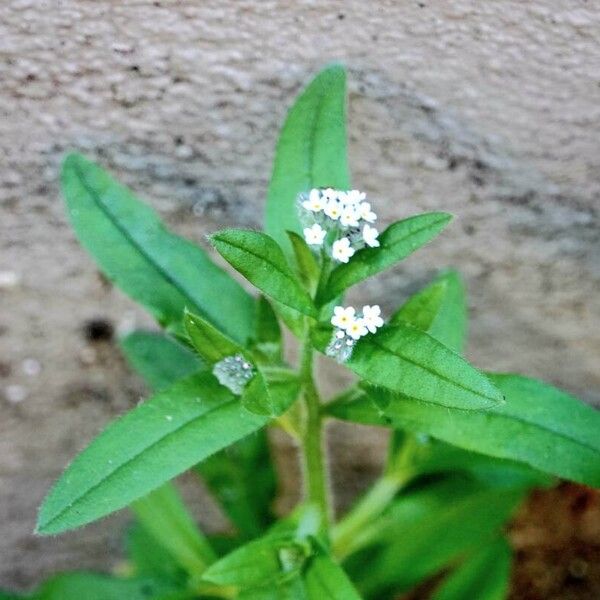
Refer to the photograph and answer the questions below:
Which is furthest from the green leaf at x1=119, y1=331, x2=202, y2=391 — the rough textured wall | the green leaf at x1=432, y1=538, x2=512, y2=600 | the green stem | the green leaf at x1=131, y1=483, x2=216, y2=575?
the green leaf at x1=432, y1=538, x2=512, y2=600

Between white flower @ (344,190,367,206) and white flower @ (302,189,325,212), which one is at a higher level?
white flower @ (344,190,367,206)

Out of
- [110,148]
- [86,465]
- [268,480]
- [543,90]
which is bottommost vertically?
[268,480]

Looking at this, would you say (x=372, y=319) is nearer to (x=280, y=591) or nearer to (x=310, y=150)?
(x=310, y=150)

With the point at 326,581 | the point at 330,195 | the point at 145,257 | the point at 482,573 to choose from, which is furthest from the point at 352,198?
the point at 482,573

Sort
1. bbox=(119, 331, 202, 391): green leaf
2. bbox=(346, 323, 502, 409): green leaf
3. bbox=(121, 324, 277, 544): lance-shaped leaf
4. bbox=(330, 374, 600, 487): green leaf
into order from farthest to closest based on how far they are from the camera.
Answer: bbox=(121, 324, 277, 544): lance-shaped leaf
bbox=(119, 331, 202, 391): green leaf
bbox=(330, 374, 600, 487): green leaf
bbox=(346, 323, 502, 409): green leaf

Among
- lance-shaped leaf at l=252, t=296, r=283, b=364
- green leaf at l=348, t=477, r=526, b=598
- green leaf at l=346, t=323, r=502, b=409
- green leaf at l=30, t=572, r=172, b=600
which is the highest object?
green leaf at l=346, t=323, r=502, b=409

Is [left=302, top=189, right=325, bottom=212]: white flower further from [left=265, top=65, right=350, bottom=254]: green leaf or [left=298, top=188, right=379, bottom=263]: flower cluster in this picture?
A: [left=265, top=65, right=350, bottom=254]: green leaf

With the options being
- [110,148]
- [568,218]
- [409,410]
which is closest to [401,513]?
[409,410]

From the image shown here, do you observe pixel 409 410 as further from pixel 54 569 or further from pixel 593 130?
pixel 54 569
